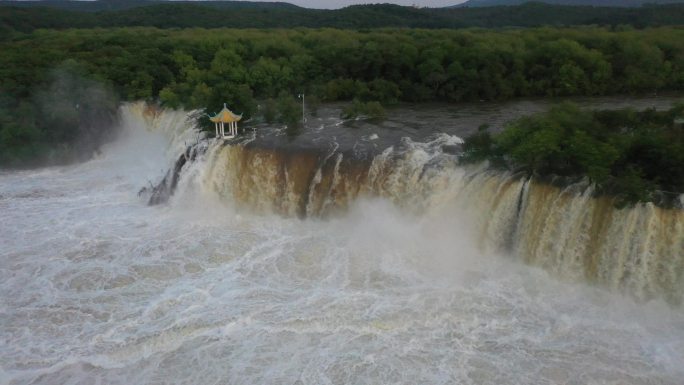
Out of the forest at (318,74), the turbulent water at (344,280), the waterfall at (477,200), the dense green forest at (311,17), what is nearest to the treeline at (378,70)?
the forest at (318,74)

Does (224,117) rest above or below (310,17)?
below

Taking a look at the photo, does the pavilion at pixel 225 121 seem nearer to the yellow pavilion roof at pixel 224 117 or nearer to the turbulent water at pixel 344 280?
the yellow pavilion roof at pixel 224 117

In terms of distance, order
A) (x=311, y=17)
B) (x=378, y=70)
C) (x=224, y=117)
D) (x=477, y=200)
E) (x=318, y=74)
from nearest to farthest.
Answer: (x=477, y=200) → (x=224, y=117) → (x=378, y=70) → (x=318, y=74) → (x=311, y=17)

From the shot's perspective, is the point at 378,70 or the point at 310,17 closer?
the point at 378,70

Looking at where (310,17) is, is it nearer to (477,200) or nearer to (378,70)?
(378,70)

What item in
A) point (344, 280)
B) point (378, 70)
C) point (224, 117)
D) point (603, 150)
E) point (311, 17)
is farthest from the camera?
point (311, 17)

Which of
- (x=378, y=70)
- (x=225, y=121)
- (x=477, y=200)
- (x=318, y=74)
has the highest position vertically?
(x=378, y=70)

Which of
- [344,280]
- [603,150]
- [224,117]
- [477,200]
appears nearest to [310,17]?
[224,117]
